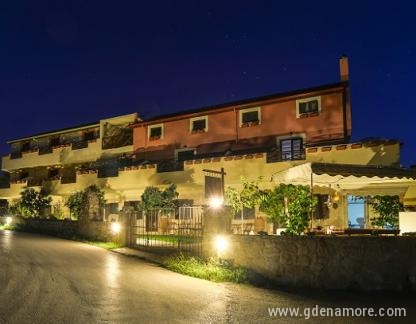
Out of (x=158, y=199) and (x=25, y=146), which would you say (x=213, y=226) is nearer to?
(x=158, y=199)

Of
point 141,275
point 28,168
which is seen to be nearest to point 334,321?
point 141,275

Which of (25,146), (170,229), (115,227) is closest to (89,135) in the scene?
(25,146)

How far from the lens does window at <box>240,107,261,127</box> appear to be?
3033 cm

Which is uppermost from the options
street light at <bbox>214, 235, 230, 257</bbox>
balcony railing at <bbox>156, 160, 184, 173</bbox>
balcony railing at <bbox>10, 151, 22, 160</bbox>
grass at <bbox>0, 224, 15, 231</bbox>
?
balcony railing at <bbox>10, 151, 22, 160</bbox>

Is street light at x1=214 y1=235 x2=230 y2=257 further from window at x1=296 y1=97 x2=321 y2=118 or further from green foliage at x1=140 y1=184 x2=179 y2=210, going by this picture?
window at x1=296 y1=97 x2=321 y2=118

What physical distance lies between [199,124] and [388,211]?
54.7ft

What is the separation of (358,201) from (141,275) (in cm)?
1381

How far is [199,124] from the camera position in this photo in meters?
33.2

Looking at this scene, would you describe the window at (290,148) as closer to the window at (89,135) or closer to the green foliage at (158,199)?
the green foliage at (158,199)

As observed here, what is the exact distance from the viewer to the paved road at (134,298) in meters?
8.47

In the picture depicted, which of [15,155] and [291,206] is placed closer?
[291,206]

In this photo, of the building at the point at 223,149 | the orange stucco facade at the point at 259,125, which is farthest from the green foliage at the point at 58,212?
the orange stucco facade at the point at 259,125

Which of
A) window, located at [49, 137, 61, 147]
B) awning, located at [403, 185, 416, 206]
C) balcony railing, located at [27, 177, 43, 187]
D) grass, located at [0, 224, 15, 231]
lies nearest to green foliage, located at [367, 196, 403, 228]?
awning, located at [403, 185, 416, 206]

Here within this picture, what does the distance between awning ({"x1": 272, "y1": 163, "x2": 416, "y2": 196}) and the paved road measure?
386 centimetres
